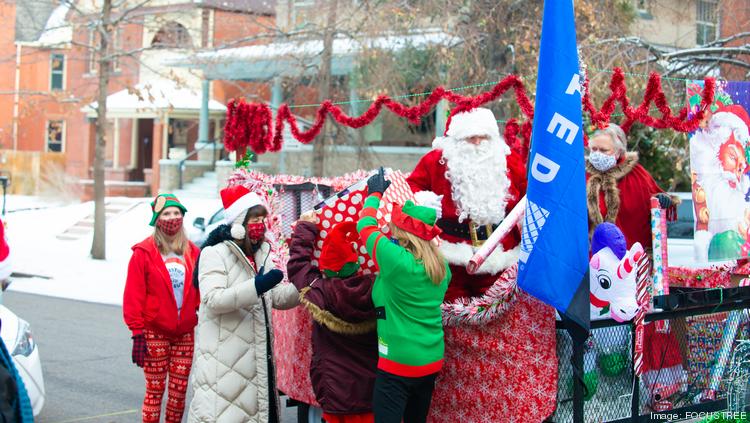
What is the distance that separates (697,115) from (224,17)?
16.9 m

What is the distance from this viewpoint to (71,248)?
21.6 meters

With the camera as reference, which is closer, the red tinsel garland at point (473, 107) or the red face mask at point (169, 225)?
the red face mask at point (169, 225)

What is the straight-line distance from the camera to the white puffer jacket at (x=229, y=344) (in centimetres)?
518

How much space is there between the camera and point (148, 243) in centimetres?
600

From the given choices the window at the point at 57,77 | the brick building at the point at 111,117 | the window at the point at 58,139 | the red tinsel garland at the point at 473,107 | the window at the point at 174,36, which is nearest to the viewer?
the red tinsel garland at the point at 473,107

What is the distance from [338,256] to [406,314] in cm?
61

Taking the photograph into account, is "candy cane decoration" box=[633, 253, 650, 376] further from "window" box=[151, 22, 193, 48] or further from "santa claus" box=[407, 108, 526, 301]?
"window" box=[151, 22, 193, 48]

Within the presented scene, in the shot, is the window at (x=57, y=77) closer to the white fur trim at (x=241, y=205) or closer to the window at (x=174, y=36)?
A: the window at (x=174, y=36)

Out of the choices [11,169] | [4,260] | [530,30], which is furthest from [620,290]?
[11,169]

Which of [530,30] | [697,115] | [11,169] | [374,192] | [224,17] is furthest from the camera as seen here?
[11,169]

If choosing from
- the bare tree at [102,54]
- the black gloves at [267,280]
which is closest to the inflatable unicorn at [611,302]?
the black gloves at [267,280]

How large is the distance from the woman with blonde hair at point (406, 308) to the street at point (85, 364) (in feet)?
8.16

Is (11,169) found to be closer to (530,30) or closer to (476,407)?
(530,30)

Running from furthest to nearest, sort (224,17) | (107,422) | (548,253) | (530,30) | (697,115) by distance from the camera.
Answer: (224,17)
(530,30)
(107,422)
(697,115)
(548,253)
